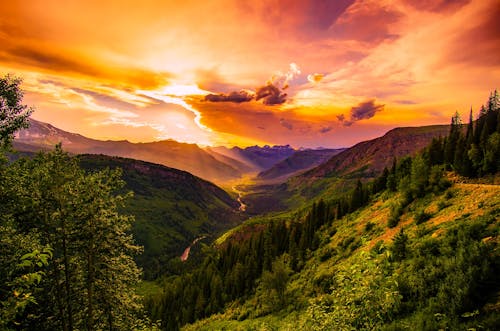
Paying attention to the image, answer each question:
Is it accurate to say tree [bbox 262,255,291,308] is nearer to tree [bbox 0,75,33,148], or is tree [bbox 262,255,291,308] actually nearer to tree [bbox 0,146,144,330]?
tree [bbox 0,146,144,330]

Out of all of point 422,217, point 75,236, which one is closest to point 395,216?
point 422,217

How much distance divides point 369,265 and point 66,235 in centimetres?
2325

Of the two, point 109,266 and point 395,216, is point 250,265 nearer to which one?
point 395,216

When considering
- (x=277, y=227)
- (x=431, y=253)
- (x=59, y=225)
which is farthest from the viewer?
(x=277, y=227)

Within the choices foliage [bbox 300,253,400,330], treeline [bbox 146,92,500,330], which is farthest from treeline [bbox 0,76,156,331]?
treeline [bbox 146,92,500,330]

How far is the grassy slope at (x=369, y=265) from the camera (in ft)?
42.7

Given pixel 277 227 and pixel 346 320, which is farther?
pixel 277 227

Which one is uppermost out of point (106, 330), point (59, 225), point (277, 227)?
point (59, 225)

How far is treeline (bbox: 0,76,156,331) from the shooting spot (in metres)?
19.6

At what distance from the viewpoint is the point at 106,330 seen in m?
27.7

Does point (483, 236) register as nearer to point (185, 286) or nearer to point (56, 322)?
point (56, 322)

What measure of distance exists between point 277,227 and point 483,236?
10814 cm

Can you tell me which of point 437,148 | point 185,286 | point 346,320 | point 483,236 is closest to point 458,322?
point 346,320

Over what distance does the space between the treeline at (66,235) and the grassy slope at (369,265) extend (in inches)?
656
